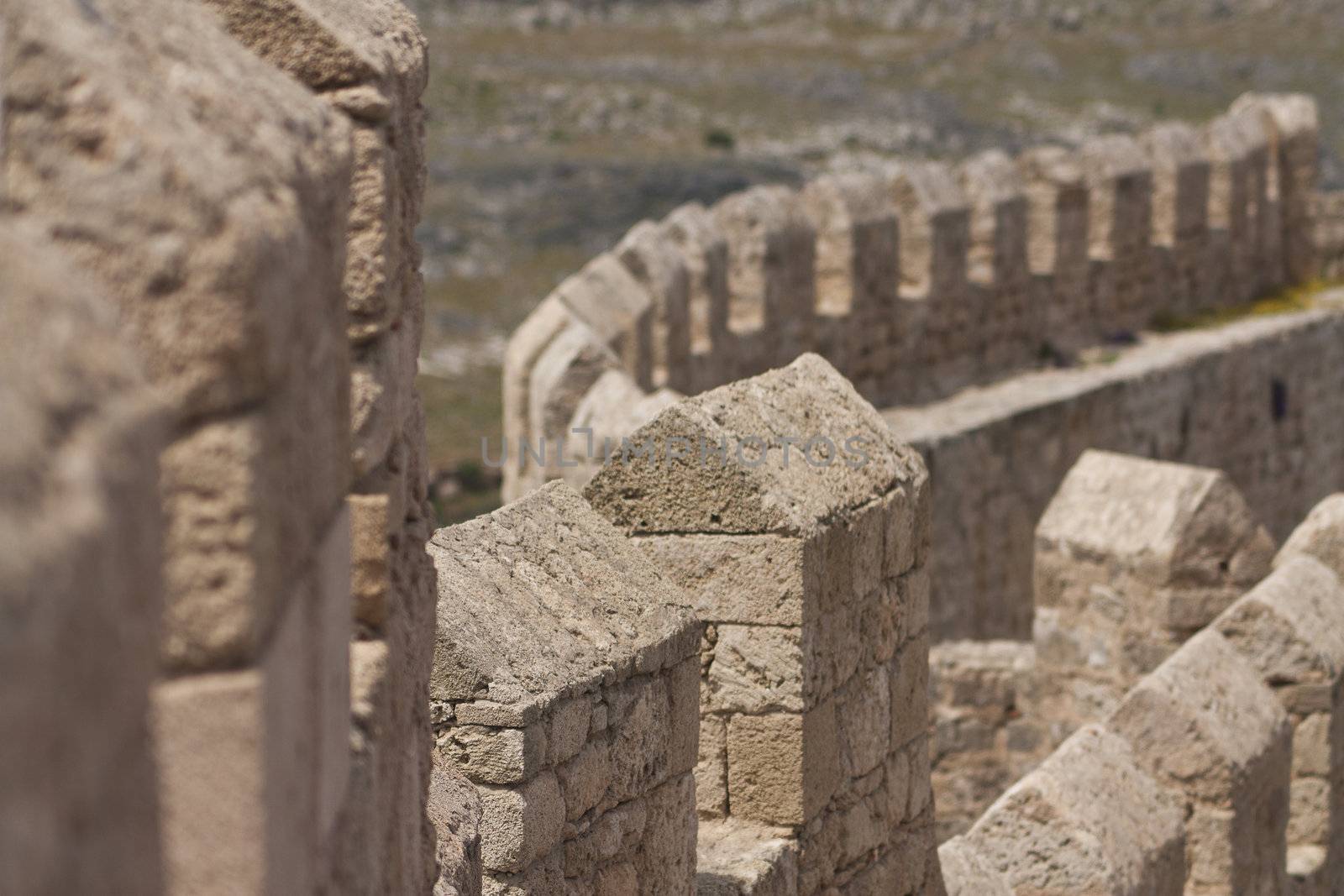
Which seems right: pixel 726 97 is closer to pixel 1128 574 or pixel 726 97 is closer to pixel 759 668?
pixel 1128 574

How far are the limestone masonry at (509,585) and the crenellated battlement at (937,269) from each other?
5 centimetres

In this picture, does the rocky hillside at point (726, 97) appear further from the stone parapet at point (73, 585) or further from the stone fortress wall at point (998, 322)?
the stone parapet at point (73, 585)

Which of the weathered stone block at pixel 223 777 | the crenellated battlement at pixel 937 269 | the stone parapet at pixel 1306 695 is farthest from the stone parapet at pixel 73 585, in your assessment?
the crenellated battlement at pixel 937 269

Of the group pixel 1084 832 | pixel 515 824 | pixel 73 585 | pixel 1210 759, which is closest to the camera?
pixel 73 585

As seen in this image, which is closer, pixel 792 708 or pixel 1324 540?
pixel 792 708

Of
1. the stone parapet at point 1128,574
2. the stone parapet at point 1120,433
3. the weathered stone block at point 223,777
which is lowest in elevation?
the stone parapet at point 1120,433

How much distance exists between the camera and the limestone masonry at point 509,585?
1.49m

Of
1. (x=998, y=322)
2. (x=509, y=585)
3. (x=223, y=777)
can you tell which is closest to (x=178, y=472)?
(x=223, y=777)

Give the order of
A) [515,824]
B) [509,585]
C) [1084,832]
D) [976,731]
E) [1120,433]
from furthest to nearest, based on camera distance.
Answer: [1120,433]
[976,731]
[1084,832]
[509,585]
[515,824]

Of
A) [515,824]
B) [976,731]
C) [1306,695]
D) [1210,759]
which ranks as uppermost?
[515,824]

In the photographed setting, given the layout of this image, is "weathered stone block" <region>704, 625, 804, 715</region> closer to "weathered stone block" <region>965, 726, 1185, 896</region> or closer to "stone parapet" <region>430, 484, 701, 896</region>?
"stone parapet" <region>430, 484, 701, 896</region>

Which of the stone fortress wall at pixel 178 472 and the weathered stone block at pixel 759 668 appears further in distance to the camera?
the weathered stone block at pixel 759 668

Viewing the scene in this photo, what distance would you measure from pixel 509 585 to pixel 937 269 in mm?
10592

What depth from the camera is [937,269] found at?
14203 mm
